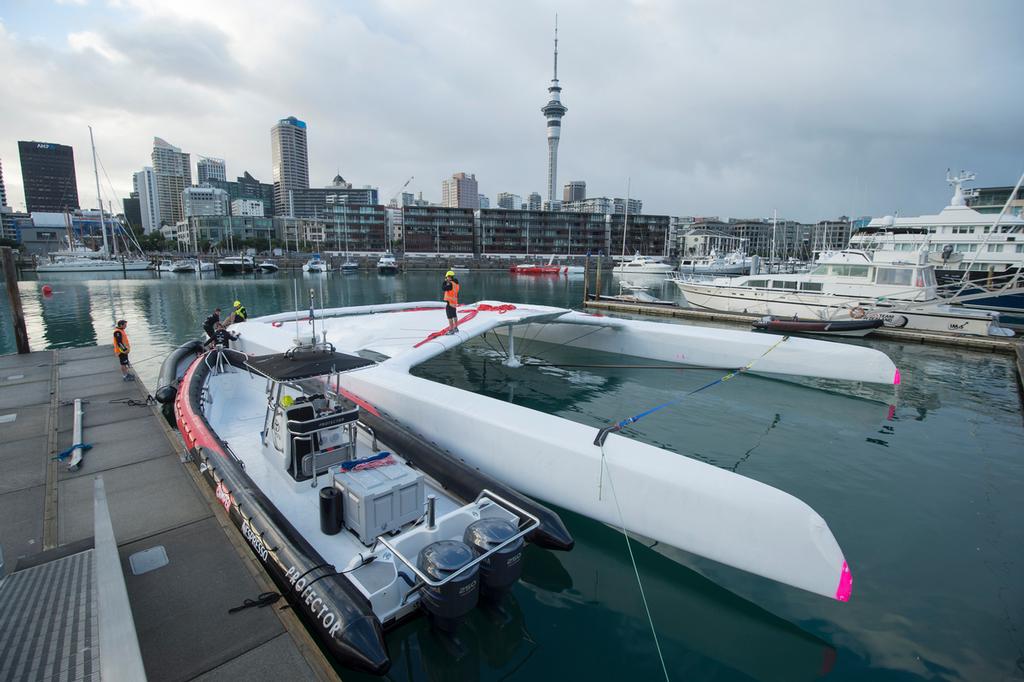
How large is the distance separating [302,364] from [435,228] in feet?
343

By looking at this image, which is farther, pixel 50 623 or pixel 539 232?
pixel 539 232

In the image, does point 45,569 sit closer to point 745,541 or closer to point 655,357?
point 745,541

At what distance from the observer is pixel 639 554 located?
514 centimetres

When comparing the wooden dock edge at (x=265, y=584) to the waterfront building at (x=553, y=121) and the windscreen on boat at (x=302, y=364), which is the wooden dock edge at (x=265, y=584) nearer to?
the windscreen on boat at (x=302, y=364)

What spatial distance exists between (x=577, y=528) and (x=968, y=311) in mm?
21188

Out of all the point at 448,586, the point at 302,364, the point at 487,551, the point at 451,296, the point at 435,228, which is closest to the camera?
the point at 448,586

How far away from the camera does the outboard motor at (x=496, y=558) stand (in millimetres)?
3838

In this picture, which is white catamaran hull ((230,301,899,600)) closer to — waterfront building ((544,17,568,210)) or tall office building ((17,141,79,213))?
waterfront building ((544,17,568,210))

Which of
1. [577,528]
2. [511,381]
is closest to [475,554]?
[577,528]

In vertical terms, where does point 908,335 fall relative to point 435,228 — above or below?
below

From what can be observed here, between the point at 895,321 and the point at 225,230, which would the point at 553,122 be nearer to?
the point at 225,230

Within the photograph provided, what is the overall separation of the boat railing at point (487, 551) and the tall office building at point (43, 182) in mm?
263612

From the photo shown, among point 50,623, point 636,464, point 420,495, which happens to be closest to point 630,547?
point 636,464

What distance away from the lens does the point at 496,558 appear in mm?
3824
